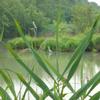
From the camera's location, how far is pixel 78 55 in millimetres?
499

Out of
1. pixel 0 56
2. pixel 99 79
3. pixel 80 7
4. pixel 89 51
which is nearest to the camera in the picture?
pixel 99 79

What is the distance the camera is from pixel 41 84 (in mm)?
498

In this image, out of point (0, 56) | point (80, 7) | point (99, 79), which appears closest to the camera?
point (99, 79)

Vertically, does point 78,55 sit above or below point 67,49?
above

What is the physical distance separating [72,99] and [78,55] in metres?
0.06

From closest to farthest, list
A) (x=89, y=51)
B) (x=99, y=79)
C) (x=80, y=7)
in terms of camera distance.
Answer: (x=99, y=79) < (x=89, y=51) < (x=80, y=7)

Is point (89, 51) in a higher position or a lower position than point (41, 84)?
lower

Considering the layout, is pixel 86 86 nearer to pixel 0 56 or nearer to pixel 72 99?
pixel 72 99

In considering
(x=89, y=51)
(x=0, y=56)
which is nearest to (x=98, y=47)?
(x=89, y=51)

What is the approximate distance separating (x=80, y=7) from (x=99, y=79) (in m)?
15.3

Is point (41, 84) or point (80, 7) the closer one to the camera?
point (41, 84)

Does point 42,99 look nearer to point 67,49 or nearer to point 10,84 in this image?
point 10,84

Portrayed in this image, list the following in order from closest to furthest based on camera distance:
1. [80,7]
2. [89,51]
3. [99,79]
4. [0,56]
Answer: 1. [99,79]
2. [0,56]
3. [89,51]
4. [80,7]

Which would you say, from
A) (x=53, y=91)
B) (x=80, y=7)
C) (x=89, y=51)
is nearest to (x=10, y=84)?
(x=53, y=91)
